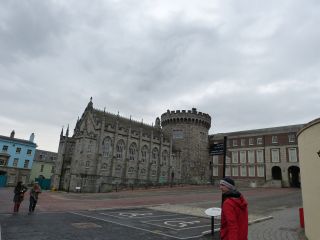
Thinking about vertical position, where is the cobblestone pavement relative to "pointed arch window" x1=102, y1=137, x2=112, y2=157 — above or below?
below

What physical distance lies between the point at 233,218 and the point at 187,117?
59.4m

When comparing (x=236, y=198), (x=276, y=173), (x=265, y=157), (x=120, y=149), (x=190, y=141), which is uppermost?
(x=190, y=141)

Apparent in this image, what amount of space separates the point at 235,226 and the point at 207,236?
7.51 meters

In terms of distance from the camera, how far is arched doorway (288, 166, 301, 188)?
2138 inches

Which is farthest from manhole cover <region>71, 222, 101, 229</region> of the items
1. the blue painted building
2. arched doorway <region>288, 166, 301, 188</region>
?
arched doorway <region>288, 166, 301, 188</region>

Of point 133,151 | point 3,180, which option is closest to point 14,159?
point 3,180

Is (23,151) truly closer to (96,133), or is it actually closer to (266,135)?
(96,133)

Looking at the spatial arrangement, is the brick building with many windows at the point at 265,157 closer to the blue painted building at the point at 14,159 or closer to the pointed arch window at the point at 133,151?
the pointed arch window at the point at 133,151

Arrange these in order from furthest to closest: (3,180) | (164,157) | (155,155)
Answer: (164,157), (155,155), (3,180)

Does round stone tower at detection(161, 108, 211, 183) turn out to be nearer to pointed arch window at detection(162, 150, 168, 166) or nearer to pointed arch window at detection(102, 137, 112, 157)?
pointed arch window at detection(162, 150, 168, 166)

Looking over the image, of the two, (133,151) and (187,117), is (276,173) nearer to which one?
(187,117)

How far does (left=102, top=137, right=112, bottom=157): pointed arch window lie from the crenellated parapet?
20206mm

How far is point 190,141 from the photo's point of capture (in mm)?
63750

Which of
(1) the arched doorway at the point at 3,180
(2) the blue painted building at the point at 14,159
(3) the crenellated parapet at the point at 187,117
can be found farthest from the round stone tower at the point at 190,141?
(1) the arched doorway at the point at 3,180
